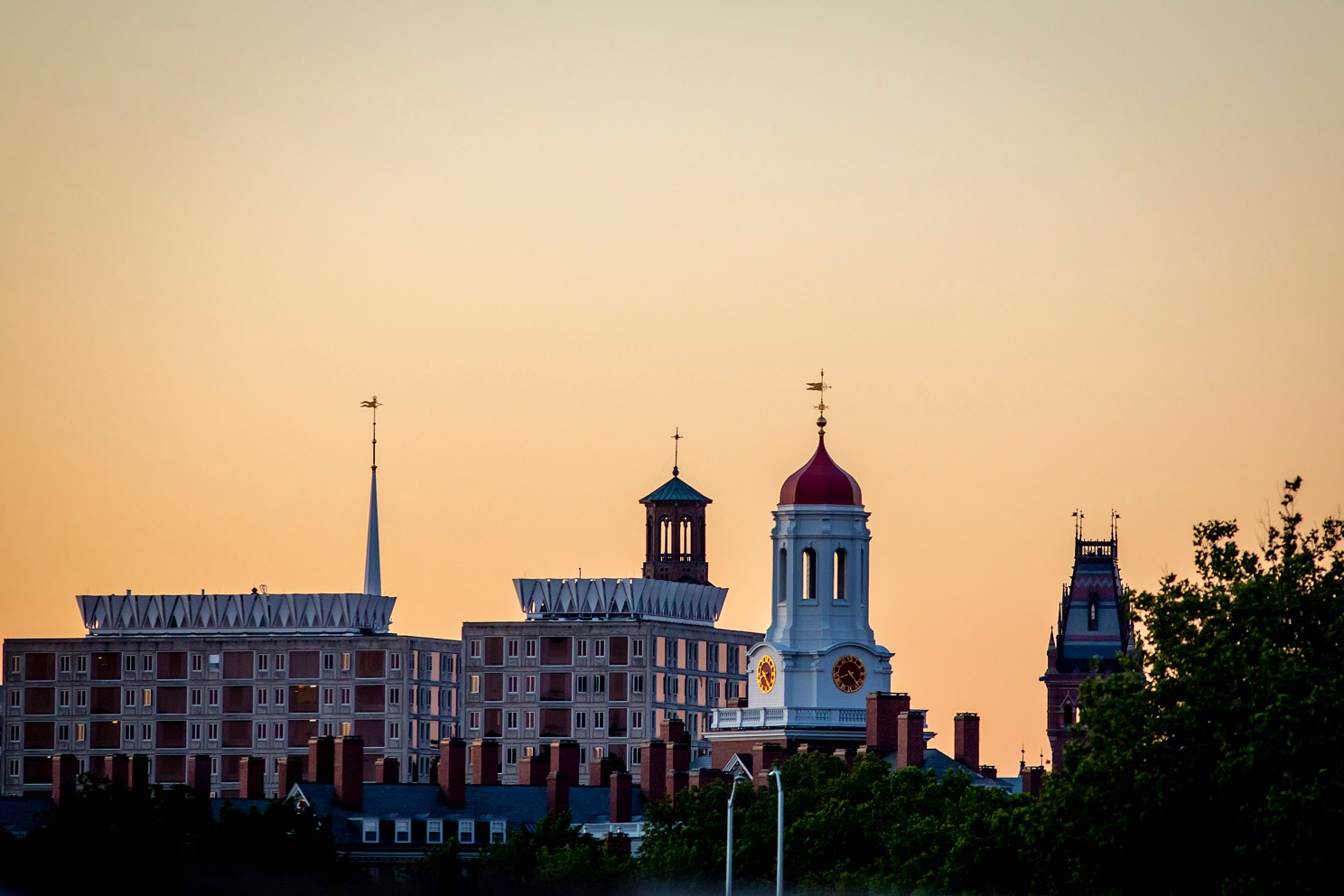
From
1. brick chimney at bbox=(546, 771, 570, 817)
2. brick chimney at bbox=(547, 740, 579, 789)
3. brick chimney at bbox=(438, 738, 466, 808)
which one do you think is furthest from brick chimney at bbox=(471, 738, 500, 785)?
brick chimney at bbox=(546, 771, 570, 817)

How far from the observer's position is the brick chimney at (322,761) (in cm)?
17777

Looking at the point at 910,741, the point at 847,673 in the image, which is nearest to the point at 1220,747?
the point at 910,741

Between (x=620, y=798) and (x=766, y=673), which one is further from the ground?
(x=766, y=673)

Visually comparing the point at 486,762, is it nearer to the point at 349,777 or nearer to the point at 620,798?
the point at 349,777

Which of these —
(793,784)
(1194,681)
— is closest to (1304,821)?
(1194,681)

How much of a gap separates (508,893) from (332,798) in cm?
11207

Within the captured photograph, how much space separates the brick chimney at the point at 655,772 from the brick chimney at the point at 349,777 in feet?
50.8

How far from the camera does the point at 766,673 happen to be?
527ft

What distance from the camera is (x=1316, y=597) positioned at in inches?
3361

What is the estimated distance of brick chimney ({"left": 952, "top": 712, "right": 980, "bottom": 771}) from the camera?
160 m

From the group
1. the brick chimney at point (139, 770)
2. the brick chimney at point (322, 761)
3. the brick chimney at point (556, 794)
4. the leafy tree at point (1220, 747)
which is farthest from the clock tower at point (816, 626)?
the leafy tree at point (1220, 747)

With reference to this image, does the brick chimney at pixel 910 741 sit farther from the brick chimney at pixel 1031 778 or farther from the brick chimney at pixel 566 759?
the brick chimney at pixel 566 759

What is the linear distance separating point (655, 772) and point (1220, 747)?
90.2 meters

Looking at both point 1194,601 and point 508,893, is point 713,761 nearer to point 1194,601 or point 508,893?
point 1194,601
